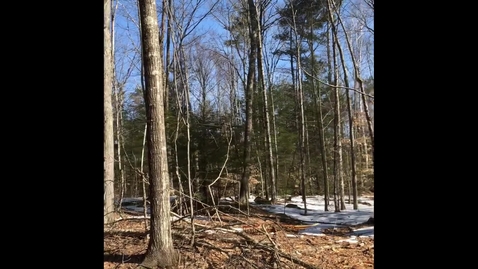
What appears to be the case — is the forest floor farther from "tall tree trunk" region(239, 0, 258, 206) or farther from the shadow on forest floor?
"tall tree trunk" region(239, 0, 258, 206)

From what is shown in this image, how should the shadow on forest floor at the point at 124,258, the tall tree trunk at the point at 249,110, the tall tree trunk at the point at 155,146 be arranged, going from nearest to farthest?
1. the tall tree trunk at the point at 155,146
2. the shadow on forest floor at the point at 124,258
3. the tall tree trunk at the point at 249,110

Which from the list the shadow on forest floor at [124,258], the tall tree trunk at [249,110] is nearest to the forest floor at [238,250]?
the shadow on forest floor at [124,258]

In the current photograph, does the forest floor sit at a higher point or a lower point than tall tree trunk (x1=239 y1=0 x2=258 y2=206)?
lower

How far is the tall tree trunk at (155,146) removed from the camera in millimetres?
4465

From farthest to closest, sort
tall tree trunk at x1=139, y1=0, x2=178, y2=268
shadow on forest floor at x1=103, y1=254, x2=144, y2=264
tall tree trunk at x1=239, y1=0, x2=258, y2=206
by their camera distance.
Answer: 1. tall tree trunk at x1=239, y1=0, x2=258, y2=206
2. shadow on forest floor at x1=103, y1=254, x2=144, y2=264
3. tall tree trunk at x1=139, y1=0, x2=178, y2=268

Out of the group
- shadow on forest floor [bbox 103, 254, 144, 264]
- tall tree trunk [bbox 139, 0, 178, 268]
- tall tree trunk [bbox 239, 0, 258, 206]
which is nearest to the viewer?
tall tree trunk [bbox 139, 0, 178, 268]

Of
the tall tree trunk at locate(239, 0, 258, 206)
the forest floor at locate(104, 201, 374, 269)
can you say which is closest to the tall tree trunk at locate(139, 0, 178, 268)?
the forest floor at locate(104, 201, 374, 269)

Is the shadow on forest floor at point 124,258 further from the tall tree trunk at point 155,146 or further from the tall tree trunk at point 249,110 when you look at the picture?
the tall tree trunk at point 249,110

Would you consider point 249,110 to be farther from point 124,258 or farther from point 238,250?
point 124,258

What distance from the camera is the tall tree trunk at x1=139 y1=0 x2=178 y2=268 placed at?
446 centimetres
